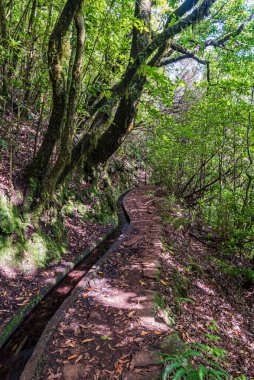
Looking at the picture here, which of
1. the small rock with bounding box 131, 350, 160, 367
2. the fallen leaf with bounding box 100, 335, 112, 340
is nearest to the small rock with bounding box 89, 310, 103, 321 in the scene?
the fallen leaf with bounding box 100, 335, 112, 340

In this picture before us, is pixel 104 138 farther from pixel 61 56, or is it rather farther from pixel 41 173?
pixel 61 56

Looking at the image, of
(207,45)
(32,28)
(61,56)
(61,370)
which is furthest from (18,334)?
(207,45)

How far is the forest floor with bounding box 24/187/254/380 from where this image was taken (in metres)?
3.43

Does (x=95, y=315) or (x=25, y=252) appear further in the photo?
(x=25, y=252)

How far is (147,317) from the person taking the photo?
13.7 ft

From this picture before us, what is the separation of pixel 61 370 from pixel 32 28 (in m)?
8.22

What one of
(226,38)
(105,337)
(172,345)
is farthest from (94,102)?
(172,345)

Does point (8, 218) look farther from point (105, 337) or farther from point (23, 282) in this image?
point (105, 337)

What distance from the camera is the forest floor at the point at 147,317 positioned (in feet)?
11.2

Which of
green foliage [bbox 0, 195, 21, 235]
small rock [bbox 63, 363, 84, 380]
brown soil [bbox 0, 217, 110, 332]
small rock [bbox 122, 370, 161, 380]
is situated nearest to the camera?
small rock [bbox 122, 370, 161, 380]

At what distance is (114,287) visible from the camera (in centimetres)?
525

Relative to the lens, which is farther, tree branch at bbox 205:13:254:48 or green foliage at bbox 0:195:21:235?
tree branch at bbox 205:13:254:48

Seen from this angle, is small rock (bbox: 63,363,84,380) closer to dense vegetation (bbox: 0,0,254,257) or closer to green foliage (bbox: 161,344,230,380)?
green foliage (bbox: 161,344,230,380)

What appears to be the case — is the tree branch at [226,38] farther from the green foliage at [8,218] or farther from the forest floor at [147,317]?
the green foliage at [8,218]
